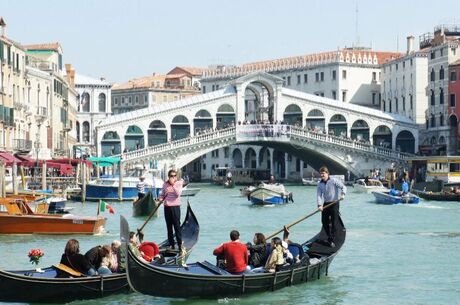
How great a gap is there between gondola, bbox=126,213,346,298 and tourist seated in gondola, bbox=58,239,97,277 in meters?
0.54

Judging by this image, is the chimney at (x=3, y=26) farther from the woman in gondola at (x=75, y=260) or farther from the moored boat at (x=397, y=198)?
the woman in gondola at (x=75, y=260)

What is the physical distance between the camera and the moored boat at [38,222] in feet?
60.5

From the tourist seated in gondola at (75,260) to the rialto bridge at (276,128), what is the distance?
32.8m

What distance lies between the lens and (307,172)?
5612 centimetres

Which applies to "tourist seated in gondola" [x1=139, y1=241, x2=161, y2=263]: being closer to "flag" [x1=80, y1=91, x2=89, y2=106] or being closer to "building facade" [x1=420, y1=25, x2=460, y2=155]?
"building facade" [x1=420, y1=25, x2=460, y2=155]

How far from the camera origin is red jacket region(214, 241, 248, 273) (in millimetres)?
12453

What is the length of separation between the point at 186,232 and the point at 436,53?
33.9m

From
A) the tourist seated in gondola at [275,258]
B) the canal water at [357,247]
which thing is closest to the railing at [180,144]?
the canal water at [357,247]

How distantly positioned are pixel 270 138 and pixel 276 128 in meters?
0.42

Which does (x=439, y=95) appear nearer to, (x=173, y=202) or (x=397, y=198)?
→ (x=397, y=198)

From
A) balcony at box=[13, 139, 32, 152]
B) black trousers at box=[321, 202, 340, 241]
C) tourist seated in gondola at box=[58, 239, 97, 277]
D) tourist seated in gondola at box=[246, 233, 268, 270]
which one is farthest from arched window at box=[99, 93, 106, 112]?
tourist seated in gondola at box=[58, 239, 97, 277]

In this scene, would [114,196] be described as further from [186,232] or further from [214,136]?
[186,232]

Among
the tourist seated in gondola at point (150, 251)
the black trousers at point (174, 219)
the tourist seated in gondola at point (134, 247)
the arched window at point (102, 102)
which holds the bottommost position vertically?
the tourist seated in gondola at point (150, 251)

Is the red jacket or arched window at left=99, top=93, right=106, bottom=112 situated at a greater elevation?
arched window at left=99, top=93, right=106, bottom=112
